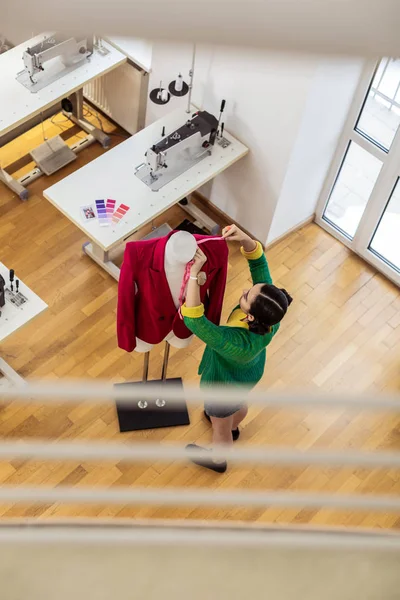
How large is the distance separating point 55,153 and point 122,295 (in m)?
2.63

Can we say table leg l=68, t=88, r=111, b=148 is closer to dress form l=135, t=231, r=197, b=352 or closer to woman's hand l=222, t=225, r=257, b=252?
dress form l=135, t=231, r=197, b=352

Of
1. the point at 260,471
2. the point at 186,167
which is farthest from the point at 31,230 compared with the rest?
the point at 260,471

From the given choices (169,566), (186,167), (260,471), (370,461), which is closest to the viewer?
(370,461)

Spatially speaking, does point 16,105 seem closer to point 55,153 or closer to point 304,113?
point 55,153

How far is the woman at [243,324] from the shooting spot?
3.13m

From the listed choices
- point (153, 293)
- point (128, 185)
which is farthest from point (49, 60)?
point (153, 293)

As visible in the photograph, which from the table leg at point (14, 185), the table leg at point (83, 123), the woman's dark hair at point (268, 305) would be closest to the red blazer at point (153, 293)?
the woman's dark hair at point (268, 305)

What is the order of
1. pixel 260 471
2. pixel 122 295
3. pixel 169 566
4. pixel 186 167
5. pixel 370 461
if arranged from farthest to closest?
pixel 186 167 → pixel 260 471 → pixel 122 295 → pixel 169 566 → pixel 370 461

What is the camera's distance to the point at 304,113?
184 inches

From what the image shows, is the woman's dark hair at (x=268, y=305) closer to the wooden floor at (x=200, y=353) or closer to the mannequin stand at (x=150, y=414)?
Answer: the mannequin stand at (x=150, y=414)

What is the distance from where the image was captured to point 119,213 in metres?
4.75

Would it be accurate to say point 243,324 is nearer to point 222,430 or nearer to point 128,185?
point 222,430

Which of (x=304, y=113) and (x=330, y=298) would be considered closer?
(x=304, y=113)

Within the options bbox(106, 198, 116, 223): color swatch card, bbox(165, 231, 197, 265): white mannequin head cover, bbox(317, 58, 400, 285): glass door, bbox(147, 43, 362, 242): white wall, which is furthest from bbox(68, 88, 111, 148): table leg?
bbox(165, 231, 197, 265): white mannequin head cover
